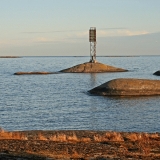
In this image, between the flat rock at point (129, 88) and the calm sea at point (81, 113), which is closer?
the calm sea at point (81, 113)

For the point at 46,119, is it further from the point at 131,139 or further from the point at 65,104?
the point at 131,139

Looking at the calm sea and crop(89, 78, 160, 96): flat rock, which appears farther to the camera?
crop(89, 78, 160, 96): flat rock

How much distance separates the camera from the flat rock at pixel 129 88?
205 feet

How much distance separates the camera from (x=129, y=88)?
6316 centimetres

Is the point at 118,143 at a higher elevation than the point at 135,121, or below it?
higher

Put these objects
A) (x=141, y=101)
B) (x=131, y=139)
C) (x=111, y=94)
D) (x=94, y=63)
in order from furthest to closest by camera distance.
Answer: (x=94, y=63) → (x=111, y=94) → (x=141, y=101) → (x=131, y=139)

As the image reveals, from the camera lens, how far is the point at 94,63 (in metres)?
127

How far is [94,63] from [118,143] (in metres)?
111

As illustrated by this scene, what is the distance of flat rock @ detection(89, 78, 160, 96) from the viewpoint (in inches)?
2462

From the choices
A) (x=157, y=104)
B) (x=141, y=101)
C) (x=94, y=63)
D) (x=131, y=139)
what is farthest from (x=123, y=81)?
(x=94, y=63)

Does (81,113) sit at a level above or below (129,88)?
below

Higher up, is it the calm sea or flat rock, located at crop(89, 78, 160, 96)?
flat rock, located at crop(89, 78, 160, 96)

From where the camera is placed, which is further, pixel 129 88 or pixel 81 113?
pixel 129 88

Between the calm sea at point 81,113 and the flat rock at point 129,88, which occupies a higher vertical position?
the flat rock at point 129,88
